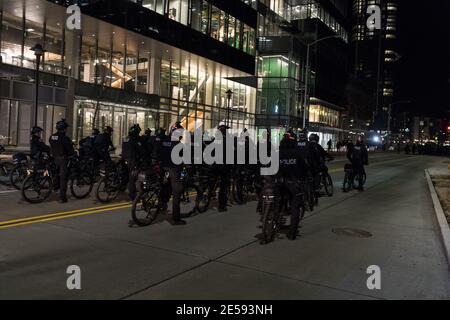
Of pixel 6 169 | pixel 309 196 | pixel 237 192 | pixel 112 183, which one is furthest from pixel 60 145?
pixel 309 196

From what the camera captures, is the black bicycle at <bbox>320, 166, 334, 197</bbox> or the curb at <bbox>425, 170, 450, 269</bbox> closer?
the curb at <bbox>425, 170, 450, 269</bbox>

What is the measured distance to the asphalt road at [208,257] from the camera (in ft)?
17.7

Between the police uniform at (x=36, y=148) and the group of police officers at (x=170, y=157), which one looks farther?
the police uniform at (x=36, y=148)

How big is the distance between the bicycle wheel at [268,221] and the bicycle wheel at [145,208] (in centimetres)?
246

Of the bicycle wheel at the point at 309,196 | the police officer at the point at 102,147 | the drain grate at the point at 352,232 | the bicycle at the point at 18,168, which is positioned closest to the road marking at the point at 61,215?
the police officer at the point at 102,147

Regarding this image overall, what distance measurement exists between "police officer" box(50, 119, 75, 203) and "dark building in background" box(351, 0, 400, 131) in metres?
104

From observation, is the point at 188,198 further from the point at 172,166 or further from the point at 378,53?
the point at 378,53

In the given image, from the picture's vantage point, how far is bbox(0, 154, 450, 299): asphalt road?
17.7ft

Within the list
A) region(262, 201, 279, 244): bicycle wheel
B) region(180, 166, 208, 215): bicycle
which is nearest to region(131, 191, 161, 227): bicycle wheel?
region(180, 166, 208, 215): bicycle

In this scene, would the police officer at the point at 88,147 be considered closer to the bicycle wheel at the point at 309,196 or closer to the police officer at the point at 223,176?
the police officer at the point at 223,176

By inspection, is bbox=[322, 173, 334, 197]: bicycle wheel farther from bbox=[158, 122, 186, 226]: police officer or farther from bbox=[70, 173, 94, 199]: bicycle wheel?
bbox=[70, 173, 94, 199]: bicycle wheel

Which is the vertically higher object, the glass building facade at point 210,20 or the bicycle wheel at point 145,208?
the glass building facade at point 210,20

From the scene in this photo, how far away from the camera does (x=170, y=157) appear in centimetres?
887
